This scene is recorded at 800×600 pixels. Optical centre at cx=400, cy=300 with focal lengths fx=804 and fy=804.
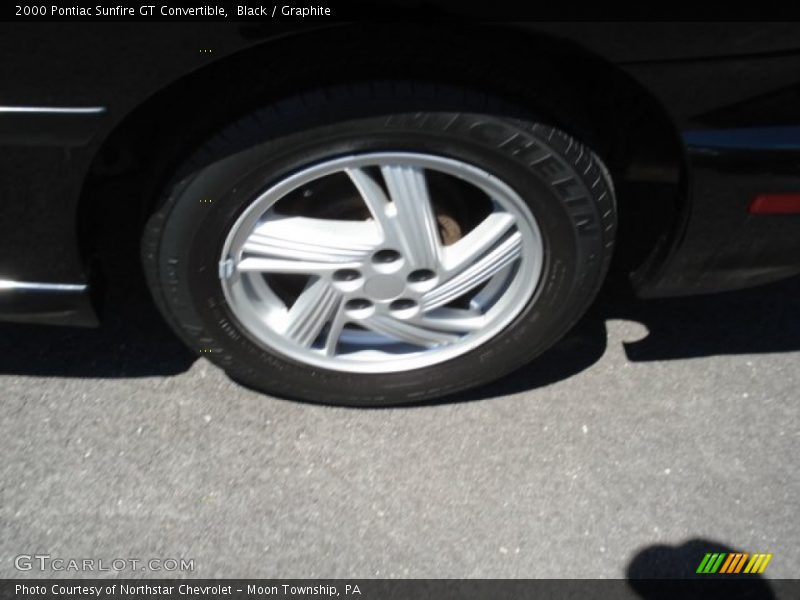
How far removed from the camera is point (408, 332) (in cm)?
206

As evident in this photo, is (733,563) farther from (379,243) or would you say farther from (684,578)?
(379,243)

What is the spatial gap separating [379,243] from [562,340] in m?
0.81

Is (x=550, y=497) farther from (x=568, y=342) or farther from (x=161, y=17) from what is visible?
(x=161, y=17)

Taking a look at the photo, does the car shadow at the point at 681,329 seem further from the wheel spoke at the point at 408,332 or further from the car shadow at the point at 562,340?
the wheel spoke at the point at 408,332

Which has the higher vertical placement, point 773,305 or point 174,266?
point 174,266

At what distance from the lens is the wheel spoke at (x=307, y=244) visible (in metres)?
1.81

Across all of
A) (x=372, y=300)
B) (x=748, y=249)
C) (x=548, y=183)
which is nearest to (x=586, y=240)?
(x=548, y=183)

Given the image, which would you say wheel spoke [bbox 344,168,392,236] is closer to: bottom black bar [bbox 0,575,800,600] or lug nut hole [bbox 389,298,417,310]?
lug nut hole [bbox 389,298,417,310]

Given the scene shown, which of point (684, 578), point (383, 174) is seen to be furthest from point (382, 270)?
point (684, 578)

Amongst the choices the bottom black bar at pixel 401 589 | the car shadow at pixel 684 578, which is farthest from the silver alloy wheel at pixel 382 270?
the car shadow at pixel 684 578

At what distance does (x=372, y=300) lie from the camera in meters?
1.97

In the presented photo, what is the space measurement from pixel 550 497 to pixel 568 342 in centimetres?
52

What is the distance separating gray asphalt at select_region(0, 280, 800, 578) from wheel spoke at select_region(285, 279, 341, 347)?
29 cm

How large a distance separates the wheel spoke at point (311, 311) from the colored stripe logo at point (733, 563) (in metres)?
1.10
